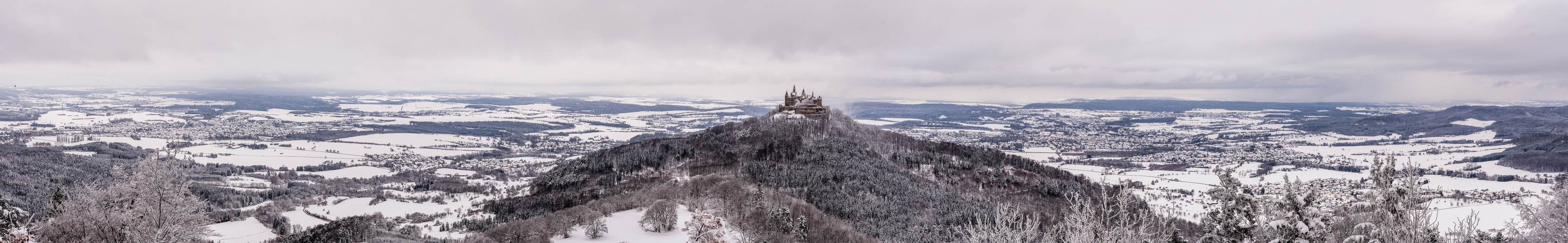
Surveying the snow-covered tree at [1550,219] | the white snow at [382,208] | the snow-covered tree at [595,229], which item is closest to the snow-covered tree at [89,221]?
the snow-covered tree at [595,229]

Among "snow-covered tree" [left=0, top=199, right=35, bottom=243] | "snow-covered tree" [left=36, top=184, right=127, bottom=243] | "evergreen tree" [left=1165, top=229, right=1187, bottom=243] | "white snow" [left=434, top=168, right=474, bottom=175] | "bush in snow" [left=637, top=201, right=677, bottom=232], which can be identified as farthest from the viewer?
"white snow" [left=434, top=168, right=474, bottom=175]

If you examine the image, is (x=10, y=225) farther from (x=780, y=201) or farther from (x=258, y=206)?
(x=258, y=206)

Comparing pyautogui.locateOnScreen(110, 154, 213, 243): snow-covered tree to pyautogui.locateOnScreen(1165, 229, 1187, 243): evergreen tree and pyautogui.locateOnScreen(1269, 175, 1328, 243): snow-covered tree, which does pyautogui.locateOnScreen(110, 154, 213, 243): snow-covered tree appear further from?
pyautogui.locateOnScreen(1165, 229, 1187, 243): evergreen tree

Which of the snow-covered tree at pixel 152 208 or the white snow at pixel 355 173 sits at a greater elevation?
the snow-covered tree at pixel 152 208

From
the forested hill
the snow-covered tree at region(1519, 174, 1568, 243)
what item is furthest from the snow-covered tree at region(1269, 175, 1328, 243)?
the forested hill

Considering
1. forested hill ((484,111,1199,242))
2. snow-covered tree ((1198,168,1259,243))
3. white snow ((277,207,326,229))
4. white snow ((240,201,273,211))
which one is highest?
snow-covered tree ((1198,168,1259,243))

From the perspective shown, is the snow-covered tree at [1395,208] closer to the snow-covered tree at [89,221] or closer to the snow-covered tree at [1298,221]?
the snow-covered tree at [1298,221]

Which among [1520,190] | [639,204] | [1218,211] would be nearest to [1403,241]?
[1218,211]
